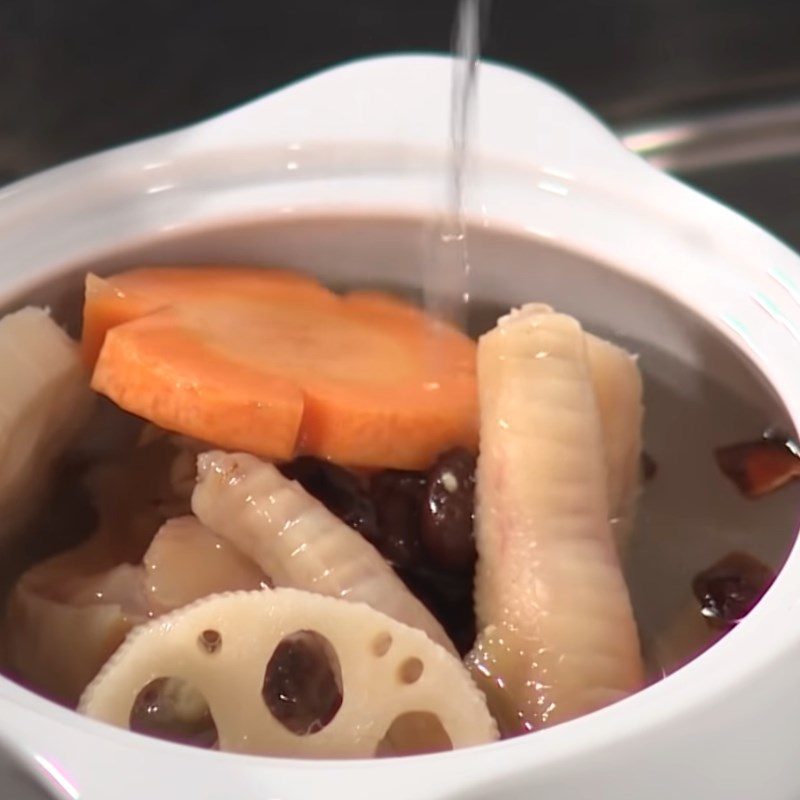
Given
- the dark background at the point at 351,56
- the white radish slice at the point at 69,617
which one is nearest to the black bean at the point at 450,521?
the white radish slice at the point at 69,617

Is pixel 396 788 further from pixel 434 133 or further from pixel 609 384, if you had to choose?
pixel 434 133

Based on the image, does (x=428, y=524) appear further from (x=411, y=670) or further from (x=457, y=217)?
(x=457, y=217)

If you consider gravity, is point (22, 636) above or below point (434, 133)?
below

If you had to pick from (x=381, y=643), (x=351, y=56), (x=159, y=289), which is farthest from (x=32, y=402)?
(x=351, y=56)

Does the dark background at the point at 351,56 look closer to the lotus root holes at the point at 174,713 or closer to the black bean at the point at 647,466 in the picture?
the black bean at the point at 647,466

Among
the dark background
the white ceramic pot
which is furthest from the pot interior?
the dark background

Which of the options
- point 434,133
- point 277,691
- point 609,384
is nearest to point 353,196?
point 434,133
